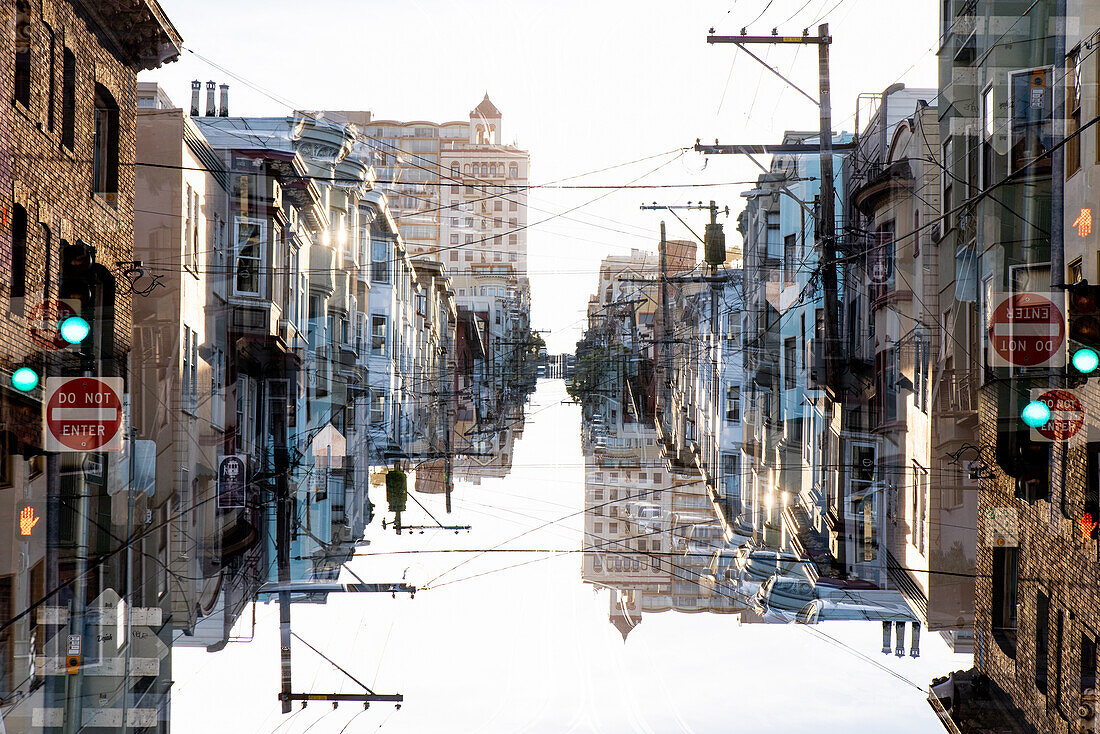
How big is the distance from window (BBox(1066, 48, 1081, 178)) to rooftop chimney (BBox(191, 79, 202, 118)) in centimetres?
2192

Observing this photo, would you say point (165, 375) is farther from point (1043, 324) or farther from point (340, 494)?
point (1043, 324)

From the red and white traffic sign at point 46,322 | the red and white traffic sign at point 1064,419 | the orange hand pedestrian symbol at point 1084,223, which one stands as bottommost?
the red and white traffic sign at point 1064,419

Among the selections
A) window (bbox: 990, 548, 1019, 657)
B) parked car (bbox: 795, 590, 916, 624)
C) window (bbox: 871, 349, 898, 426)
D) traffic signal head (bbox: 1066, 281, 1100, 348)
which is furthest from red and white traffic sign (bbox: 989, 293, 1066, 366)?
traffic signal head (bbox: 1066, 281, 1100, 348)

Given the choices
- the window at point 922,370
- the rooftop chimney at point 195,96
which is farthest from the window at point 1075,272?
the rooftop chimney at point 195,96

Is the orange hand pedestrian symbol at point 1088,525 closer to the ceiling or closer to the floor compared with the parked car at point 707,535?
closer to the ceiling

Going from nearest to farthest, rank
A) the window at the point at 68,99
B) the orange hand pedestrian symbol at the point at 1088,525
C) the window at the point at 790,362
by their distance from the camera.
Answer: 1. the orange hand pedestrian symbol at the point at 1088,525
2. the window at the point at 68,99
3. the window at the point at 790,362

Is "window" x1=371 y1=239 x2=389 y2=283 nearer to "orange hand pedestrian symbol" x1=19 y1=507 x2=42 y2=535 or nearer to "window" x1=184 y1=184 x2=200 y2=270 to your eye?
"window" x1=184 y1=184 x2=200 y2=270

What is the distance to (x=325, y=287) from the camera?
110 feet

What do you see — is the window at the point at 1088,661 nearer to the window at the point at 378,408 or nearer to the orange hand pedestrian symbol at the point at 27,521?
the orange hand pedestrian symbol at the point at 27,521

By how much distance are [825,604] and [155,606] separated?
16392 mm

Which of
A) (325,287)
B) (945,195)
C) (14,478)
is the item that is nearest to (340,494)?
(325,287)

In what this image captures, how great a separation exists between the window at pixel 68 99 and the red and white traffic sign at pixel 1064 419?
56.5 ft

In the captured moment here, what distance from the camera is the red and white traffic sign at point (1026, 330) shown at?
1908 centimetres

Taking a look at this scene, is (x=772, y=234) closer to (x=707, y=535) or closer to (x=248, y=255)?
(x=707, y=535)
